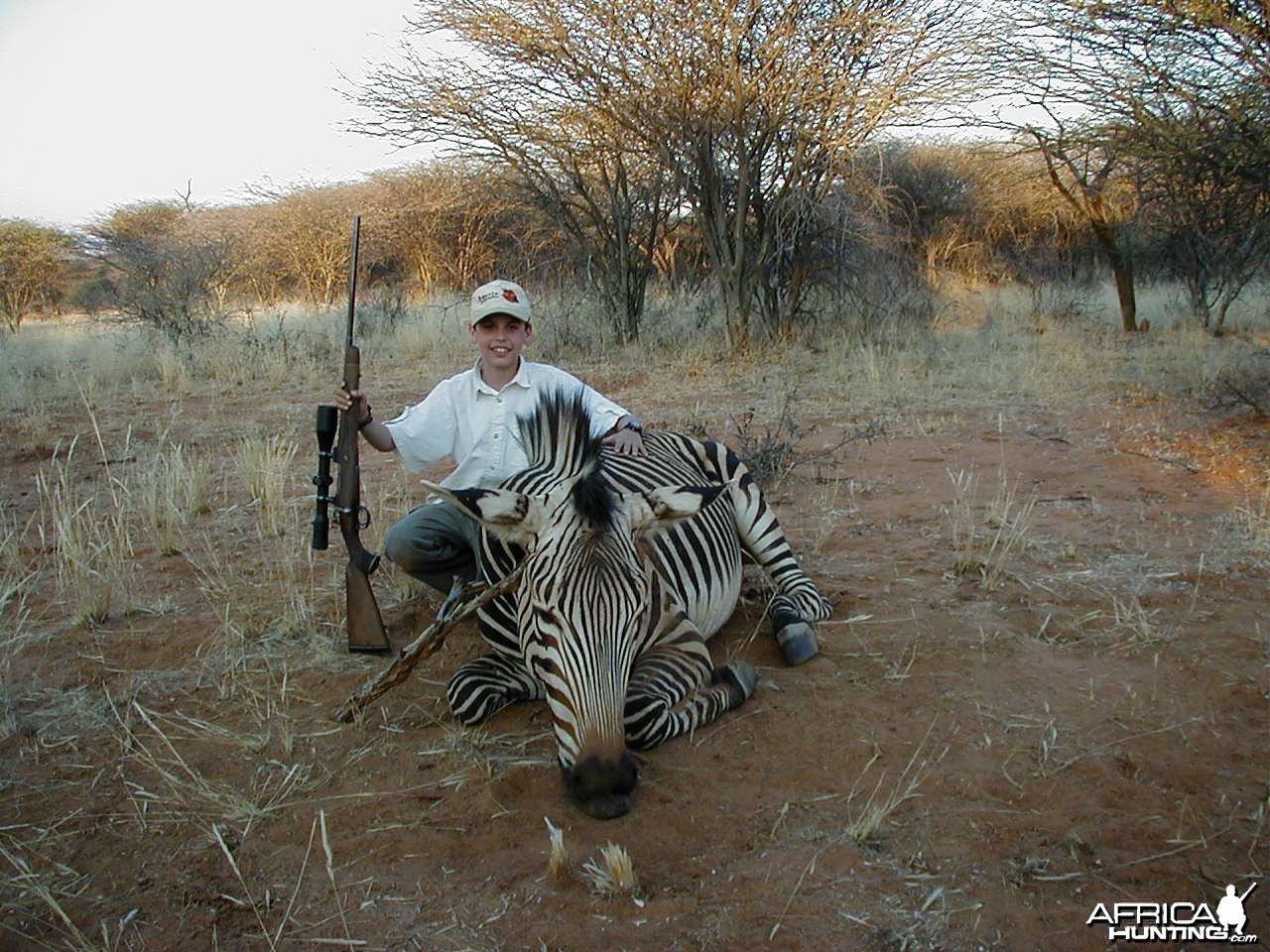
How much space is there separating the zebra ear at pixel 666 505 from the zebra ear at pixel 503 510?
0.31 m

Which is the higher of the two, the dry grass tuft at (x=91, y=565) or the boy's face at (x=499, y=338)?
the boy's face at (x=499, y=338)

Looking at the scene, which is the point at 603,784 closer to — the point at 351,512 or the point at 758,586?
the point at 351,512

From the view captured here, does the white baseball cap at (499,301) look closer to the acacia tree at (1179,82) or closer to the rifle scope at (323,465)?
the rifle scope at (323,465)

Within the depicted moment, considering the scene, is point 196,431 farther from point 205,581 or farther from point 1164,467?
point 1164,467

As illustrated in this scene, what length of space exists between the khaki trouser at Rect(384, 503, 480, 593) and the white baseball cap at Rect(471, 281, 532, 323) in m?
0.83

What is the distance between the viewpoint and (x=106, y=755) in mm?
3064

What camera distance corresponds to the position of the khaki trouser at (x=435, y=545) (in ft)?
13.0

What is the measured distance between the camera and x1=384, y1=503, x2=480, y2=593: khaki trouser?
13.0 feet

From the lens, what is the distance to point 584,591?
8.63ft

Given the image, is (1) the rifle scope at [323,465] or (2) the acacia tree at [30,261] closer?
(1) the rifle scope at [323,465]

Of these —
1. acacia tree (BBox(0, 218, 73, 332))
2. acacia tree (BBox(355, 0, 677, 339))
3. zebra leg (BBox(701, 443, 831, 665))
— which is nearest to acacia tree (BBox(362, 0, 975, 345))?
acacia tree (BBox(355, 0, 677, 339))

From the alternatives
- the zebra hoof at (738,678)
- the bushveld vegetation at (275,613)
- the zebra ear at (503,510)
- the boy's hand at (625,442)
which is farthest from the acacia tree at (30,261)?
the zebra hoof at (738,678)

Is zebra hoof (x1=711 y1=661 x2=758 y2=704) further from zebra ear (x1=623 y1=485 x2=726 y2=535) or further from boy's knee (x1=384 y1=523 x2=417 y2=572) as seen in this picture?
boy's knee (x1=384 y1=523 x2=417 y2=572)

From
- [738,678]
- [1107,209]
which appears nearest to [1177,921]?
[738,678]
